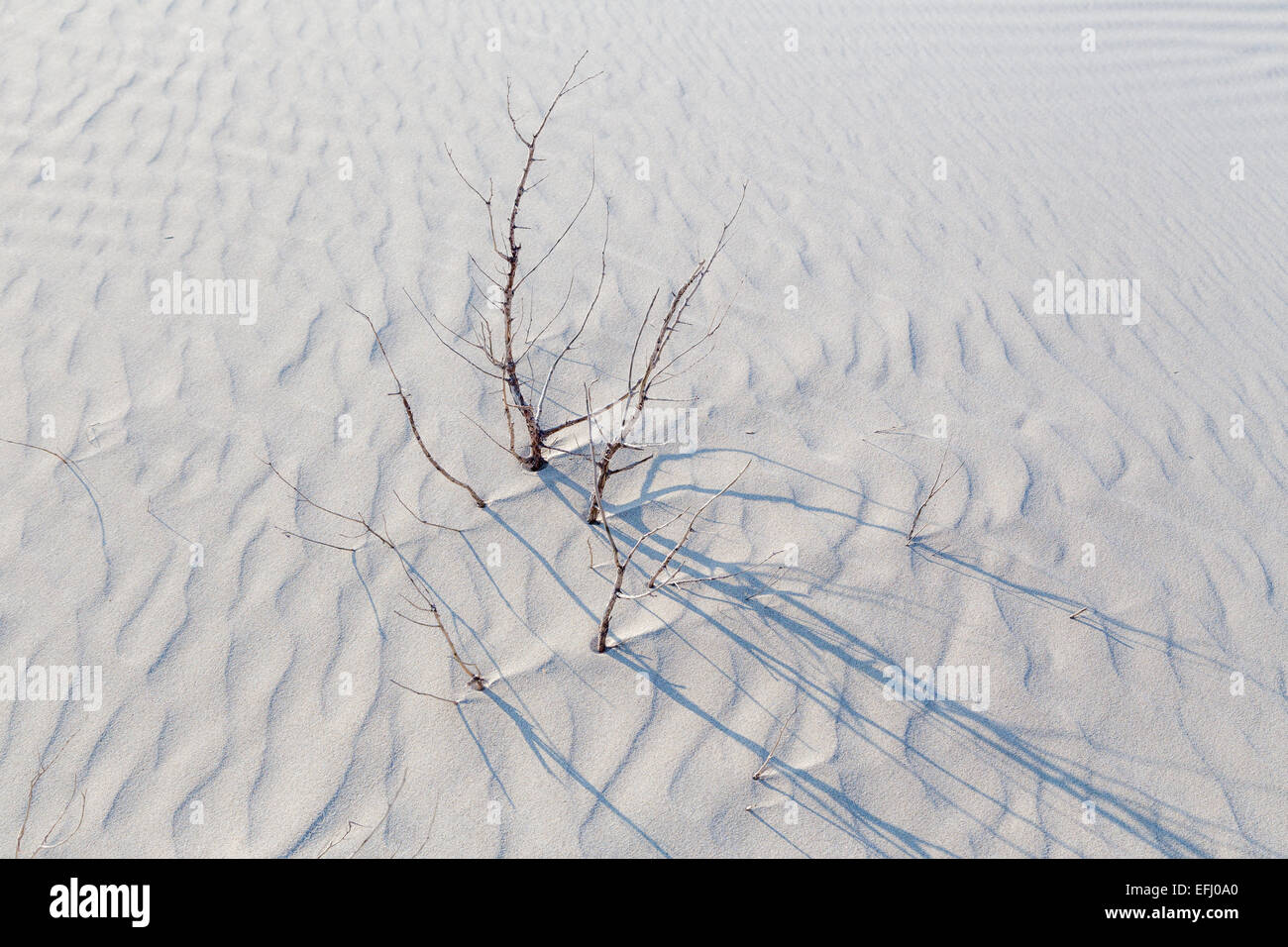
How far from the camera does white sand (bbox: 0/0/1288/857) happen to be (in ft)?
7.48

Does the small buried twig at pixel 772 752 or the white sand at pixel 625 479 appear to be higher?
the white sand at pixel 625 479

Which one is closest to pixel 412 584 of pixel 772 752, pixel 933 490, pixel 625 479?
pixel 625 479

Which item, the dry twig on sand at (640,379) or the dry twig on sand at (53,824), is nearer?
the dry twig on sand at (53,824)

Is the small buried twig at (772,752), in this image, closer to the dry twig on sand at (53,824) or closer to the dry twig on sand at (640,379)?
the dry twig on sand at (640,379)

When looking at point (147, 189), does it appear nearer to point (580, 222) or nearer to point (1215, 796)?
point (580, 222)

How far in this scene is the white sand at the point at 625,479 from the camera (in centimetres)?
228

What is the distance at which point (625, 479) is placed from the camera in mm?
2963

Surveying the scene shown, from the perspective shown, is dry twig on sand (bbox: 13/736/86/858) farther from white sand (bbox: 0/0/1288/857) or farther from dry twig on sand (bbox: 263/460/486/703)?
dry twig on sand (bbox: 263/460/486/703)

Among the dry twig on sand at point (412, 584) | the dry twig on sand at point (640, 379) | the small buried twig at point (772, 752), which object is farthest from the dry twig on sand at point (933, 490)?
the dry twig on sand at point (412, 584)

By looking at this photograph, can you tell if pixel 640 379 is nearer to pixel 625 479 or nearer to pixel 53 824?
pixel 625 479

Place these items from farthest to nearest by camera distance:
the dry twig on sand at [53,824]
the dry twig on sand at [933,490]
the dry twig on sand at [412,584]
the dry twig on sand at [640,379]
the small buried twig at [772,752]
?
1. the dry twig on sand at [933,490]
2. the dry twig on sand at [640,379]
3. the dry twig on sand at [412,584]
4. the small buried twig at [772,752]
5. the dry twig on sand at [53,824]

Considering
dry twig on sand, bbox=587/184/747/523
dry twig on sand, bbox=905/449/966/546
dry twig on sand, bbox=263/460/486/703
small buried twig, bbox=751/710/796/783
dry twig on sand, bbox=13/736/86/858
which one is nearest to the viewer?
dry twig on sand, bbox=13/736/86/858

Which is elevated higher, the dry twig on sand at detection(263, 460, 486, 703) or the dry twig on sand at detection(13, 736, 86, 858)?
the dry twig on sand at detection(263, 460, 486, 703)

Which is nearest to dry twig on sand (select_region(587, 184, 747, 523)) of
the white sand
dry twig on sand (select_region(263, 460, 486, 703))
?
the white sand
